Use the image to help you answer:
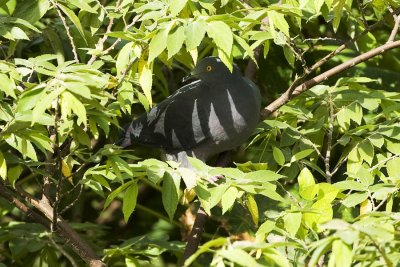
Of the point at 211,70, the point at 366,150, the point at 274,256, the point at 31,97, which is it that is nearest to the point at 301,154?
the point at 366,150

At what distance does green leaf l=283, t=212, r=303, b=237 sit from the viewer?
2.53m

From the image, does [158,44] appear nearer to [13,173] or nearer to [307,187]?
[307,187]

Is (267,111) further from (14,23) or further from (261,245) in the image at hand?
(261,245)

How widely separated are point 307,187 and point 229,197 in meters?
0.36

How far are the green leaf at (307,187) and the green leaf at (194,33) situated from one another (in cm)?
58

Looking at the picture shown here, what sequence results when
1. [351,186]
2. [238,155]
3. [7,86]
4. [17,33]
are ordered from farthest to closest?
[238,155] < [17,33] < [351,186] < [7,86]

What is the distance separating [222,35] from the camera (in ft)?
8.21

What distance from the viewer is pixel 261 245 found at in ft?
6.64

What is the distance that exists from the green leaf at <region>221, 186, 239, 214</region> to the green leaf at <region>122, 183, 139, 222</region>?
1.01 ft

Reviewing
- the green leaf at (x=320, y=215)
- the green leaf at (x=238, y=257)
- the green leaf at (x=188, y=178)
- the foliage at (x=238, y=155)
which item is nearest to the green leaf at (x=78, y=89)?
the foliage at (x=238, y=155)

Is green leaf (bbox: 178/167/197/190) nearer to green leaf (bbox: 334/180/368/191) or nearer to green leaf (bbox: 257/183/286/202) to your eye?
green leaf (bbox: 257/183/286/202)

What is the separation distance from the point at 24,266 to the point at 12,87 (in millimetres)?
1513

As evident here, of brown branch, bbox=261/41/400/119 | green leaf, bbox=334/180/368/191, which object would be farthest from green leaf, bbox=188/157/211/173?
brown branch, bbox=261/41/400/119

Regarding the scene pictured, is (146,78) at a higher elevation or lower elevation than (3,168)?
higher
